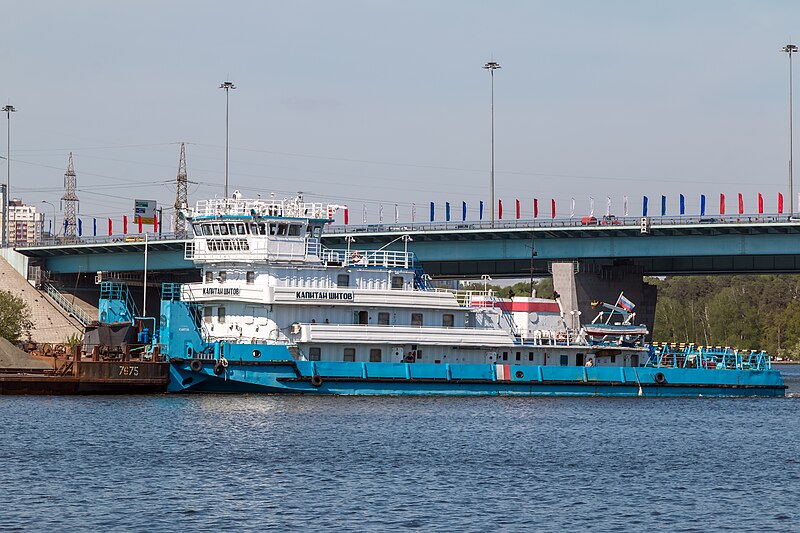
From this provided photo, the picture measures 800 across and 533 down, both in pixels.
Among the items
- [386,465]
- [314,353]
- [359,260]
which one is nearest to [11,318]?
[359,260]

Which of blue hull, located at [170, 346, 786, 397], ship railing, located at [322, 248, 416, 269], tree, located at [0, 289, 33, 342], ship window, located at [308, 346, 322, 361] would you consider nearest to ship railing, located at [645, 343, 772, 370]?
blue hull, located at [170, 346, 786, 397]

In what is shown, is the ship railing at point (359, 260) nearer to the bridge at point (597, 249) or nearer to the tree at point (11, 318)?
the bridge at point (597, 249)

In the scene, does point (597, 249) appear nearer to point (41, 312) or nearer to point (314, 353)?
point (314, 353)

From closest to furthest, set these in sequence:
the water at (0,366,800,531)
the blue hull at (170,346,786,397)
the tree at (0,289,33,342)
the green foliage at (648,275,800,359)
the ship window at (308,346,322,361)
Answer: the water at (0,366,800,531) → the blue hull at (170,346,786,397) → the ship window at (308,346,322,361) → the tree at (0,289,33,342) → the green foliage at (648,275,800,359)

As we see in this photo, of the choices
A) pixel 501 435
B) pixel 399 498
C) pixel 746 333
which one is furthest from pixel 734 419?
pixel 746 333

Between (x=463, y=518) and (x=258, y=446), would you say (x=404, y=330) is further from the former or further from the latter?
(x=463, y=518)

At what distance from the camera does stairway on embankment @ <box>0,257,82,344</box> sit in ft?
363

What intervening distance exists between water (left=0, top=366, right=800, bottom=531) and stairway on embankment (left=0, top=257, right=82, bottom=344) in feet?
167

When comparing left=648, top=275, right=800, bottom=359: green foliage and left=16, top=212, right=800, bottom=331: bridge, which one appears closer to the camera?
left=16, top=212, right=800, bottom=331: bridge

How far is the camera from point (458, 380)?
64.7 meters

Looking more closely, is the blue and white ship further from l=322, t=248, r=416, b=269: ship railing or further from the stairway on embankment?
the stairway on embankment

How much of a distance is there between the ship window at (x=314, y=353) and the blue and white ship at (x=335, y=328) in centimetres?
5

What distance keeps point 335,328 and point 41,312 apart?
5820 centimetres

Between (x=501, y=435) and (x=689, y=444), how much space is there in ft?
23.2
